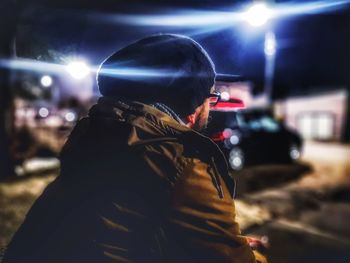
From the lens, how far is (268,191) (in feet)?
26.4

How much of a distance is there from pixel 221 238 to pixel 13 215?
465 cm

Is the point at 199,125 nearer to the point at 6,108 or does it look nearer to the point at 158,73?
the point at 158,73

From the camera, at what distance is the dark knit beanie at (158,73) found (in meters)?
1.26

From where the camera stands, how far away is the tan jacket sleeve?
3.65 feet

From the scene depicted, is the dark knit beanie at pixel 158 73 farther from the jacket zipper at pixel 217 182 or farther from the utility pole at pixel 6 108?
the utility pole at pixel 6 108

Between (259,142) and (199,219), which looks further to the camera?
(259,142)

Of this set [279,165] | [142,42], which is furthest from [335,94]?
[142,42]

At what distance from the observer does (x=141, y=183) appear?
1.14 meters

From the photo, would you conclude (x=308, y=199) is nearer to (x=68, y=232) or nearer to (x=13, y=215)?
(x=13, y=215)

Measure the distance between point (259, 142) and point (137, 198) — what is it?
1076cm

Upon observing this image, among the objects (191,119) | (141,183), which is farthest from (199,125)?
(141,183)

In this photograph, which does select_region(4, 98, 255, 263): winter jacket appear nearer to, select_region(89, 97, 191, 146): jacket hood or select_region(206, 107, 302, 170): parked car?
select_region(89, 97, 191, 146): jacket hood

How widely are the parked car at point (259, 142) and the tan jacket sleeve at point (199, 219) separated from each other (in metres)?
8.91

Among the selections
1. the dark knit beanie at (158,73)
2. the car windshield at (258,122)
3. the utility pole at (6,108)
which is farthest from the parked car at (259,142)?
the dark knit beanie at (158,73)
